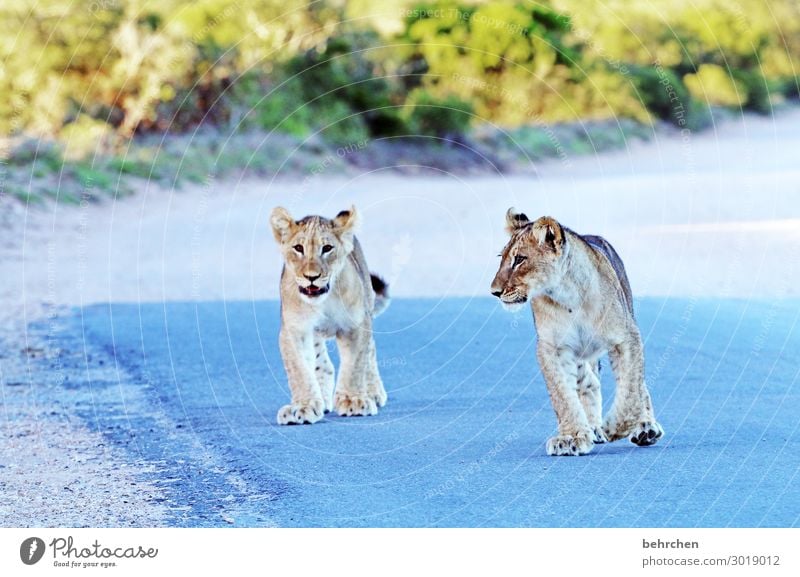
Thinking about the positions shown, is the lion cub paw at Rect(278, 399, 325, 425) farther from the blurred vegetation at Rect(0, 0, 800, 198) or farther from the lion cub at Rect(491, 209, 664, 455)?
the blurred vegetation at Rect(0, 0, 800, 198)

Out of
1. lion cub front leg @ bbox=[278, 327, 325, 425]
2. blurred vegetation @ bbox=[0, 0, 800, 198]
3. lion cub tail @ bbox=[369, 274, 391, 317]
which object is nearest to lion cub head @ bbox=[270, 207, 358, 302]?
lion cub front leg @ bbox=[278, 327, 325, 425]

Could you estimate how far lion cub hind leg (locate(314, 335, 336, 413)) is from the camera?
991 cm

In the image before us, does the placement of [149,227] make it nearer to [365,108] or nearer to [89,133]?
[89,133]

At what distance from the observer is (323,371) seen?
32.8 feet

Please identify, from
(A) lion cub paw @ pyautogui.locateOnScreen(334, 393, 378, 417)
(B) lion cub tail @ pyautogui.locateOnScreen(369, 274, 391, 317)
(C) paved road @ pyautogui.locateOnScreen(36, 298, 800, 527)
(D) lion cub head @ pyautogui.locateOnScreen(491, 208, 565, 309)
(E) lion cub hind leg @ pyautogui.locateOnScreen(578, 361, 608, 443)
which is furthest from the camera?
(B) lion cub tail @ pyautogui.locateOnScreen(369, 274, 391, 317)

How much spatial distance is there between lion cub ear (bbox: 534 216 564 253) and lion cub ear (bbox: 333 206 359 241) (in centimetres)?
179

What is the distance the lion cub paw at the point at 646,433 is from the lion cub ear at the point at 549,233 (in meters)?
0.86

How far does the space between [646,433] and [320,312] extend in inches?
86.1

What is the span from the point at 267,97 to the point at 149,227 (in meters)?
6.51

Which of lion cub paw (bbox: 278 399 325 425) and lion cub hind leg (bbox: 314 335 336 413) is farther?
lion cub hind leg (bbox: 314 335 336 413)

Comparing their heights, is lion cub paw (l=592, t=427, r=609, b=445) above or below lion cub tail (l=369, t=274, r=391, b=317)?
below

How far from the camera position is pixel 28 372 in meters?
12.6
